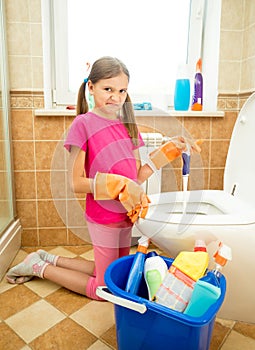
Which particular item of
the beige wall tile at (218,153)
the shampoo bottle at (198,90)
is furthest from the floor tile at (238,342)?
the shampoo bottle at (198,90)

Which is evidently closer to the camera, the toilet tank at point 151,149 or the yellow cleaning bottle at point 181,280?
the yellow cleaning bottle at point 181,280

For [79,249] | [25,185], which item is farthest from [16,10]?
[79,249]

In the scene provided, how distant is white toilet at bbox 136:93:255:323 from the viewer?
0.90 m

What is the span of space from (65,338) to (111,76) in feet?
2.70

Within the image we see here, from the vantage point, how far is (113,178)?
85cm

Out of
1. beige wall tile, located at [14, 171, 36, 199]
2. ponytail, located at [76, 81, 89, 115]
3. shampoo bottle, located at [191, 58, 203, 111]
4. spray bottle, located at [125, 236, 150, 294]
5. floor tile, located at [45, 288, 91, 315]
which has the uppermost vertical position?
shampoo bottle, located at [191, 58, 203, 111]

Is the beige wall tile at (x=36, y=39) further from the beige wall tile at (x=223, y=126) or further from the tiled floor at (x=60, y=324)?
the tiled floor at (x=60, y=324)

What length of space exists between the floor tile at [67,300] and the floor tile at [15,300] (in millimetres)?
66

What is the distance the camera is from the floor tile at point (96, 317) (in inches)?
41.6

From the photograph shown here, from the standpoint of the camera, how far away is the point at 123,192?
34.3 inches

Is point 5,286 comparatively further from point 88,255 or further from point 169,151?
point 169,151

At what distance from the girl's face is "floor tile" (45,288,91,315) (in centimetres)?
70

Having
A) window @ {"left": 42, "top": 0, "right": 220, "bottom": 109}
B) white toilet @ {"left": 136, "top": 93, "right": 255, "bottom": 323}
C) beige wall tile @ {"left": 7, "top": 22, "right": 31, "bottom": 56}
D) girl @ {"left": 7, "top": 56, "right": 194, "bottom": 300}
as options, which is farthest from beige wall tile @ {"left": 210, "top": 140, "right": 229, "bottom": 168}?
beige wall tile @ {"left": 7, "top": 22, "right": 31, "bottom": 56}

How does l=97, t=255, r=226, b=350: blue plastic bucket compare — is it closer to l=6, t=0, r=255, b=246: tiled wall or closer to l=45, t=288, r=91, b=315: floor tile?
l=45, t=288, r=91, b=315: floor tile
